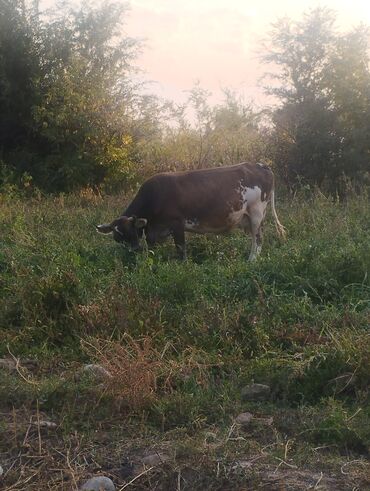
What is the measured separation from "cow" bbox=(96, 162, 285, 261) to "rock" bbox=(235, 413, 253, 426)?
5.09 m

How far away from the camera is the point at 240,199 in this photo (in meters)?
10.9

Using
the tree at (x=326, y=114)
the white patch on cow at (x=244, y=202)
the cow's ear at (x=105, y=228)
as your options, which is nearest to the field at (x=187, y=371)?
the cow's ear at (x=105, y=228)

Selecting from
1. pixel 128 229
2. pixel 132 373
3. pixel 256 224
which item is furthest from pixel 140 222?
pixel 132 373

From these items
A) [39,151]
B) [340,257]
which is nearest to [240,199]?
[340,257]

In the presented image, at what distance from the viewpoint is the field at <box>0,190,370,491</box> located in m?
4.08

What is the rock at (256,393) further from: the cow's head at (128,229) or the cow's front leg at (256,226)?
the cow's front leg at (256,226)

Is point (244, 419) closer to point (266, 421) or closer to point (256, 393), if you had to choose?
point (266, 421)

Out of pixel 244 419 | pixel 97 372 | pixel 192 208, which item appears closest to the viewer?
pixel 244 419

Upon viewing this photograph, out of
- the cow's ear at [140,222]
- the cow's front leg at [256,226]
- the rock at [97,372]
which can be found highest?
the cow's ear at [140,222]

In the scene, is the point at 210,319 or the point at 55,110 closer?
the point at 210,319

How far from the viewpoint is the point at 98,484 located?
3877mm

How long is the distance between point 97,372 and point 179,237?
202 inches

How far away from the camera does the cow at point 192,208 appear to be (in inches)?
400

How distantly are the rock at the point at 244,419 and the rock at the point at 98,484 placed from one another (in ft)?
3.40
